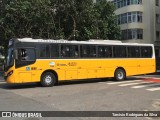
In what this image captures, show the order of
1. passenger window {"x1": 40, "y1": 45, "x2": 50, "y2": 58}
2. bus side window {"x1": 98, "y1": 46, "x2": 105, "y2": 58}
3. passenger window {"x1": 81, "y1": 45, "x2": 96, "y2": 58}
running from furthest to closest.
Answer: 1. bus side window {"x1": 98, "y1": 46, "x2": 105, "y2": 58}
2. passenger window {"x1": 81, "y1": 45, "x2": 96, "y2": 58}
3. passenger window {"x1": 40, "y1": 45, "x2": 50, "y2": 58}

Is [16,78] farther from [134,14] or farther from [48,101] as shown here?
[134,14]

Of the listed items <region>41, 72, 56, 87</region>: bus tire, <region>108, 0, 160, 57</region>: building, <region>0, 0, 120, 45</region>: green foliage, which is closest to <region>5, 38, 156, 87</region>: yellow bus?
<region>41, 72, 56, 87</region>: bus tire

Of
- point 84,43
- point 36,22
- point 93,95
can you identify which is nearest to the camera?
point 93,95

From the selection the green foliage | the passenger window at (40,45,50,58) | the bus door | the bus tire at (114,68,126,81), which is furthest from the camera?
the green foliage

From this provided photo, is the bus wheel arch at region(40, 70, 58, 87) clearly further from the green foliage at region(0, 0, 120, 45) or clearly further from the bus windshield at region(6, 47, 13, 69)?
the green foliage at region(0, 0, 120, 45)

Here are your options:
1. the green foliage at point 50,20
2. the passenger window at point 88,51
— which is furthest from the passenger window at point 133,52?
the green foliage at point 50,20

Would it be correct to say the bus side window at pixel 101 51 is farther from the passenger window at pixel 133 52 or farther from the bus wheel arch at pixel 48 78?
→ the bus wheel arch at pixel 48 78

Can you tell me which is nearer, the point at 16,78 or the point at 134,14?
the point at 16,78

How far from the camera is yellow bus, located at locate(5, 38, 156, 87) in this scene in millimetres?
18188

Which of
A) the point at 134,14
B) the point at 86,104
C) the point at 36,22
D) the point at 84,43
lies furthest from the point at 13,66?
the point at 134,14

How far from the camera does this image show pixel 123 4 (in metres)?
52.8

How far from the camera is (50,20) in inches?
1265

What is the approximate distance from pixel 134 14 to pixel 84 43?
3222 cm

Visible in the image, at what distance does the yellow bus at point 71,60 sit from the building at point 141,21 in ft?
89.7
